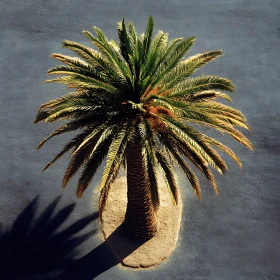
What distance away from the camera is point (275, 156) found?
24188 millimetres

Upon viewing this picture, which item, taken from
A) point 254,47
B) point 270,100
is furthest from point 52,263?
point 254,47

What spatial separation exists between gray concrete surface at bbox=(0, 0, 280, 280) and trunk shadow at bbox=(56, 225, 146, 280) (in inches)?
2.2

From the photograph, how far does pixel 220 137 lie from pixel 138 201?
7.51 metres

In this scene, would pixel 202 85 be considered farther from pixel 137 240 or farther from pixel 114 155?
pixel 137 240

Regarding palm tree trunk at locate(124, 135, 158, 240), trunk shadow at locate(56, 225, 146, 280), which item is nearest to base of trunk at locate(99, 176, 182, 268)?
trunk shadow at locate(56, 225, 146, 280)

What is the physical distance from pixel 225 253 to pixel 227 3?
A: 17.8m

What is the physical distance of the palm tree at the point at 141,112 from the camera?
53.3ft

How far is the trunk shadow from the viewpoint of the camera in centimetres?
2020

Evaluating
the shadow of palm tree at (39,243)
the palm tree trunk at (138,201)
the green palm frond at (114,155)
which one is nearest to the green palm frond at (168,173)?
the palm tree trunk at (138,201)

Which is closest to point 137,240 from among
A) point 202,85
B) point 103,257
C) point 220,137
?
point 103,257

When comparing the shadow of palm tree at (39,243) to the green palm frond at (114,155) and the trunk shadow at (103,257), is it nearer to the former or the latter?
the trunk shadow at (103,257)

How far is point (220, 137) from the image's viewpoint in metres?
25.1

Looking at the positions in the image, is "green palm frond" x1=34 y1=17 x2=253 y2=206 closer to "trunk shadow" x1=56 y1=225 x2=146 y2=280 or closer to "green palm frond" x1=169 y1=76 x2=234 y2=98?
"green palm frond" x1=169 y1=76 x2=234 y2=98

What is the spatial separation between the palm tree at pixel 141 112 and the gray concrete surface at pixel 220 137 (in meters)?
4.91
